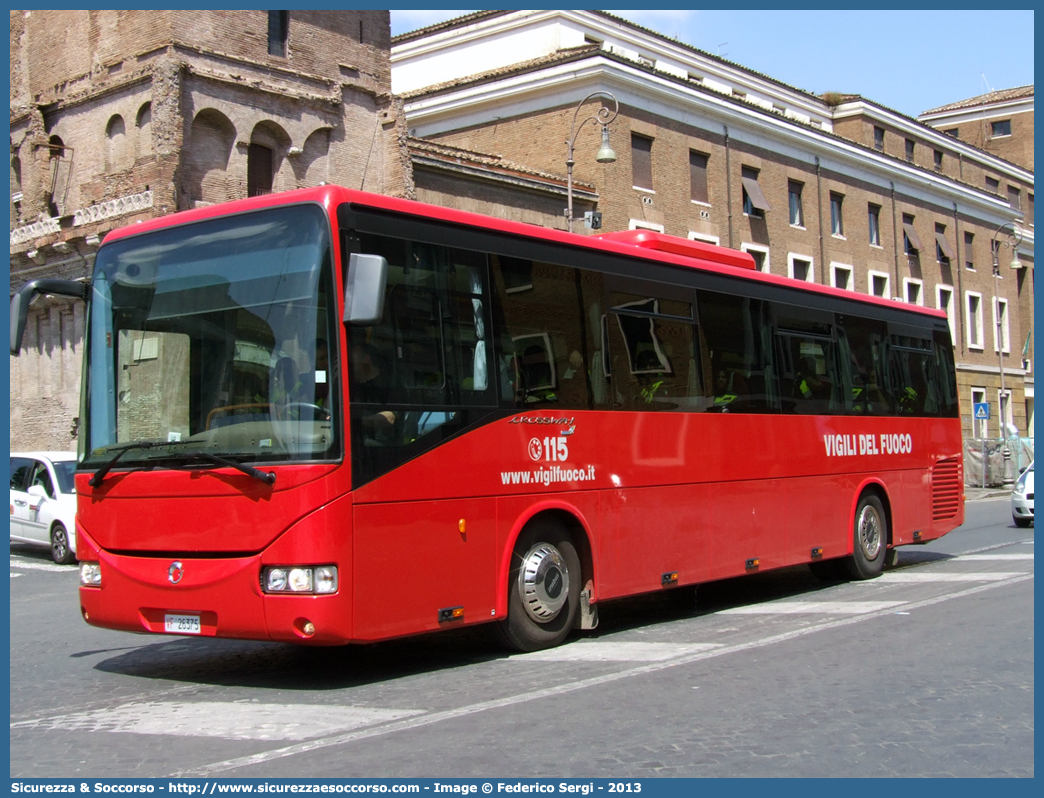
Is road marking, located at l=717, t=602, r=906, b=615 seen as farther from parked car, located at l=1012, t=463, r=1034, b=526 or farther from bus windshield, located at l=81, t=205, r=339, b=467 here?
parked car, located at l=1012, t=463, r=1034, b=526

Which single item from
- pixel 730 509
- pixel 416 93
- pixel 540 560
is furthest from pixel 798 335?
pixel 416 93

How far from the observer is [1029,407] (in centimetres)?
6056

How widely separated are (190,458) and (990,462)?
3713 centimetres

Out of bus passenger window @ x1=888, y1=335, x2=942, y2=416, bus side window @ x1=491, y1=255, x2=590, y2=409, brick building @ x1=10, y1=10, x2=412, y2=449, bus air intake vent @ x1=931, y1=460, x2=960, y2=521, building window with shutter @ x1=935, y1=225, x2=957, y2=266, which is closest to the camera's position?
bus side window @ x1=491, y1=255, x2=590, y2=409

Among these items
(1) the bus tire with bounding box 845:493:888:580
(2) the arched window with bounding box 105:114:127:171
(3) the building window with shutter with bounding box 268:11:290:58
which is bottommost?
(1) the bus tire with bounding box 845:493:888:580

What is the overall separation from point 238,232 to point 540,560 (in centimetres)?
340

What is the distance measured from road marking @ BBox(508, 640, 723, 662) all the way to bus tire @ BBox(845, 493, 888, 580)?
194 inches

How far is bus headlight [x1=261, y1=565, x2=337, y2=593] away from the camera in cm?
746

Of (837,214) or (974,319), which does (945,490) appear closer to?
(837,214)

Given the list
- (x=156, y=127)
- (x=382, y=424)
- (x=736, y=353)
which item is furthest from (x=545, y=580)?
(x=156, y=127)

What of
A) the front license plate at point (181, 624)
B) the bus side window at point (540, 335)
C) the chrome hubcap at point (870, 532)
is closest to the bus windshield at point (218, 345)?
the front license plate at point (181, 624)

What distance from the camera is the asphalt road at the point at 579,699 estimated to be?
5789 millimetres

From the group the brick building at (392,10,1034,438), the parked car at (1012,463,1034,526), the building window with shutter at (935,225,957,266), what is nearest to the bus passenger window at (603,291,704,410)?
the parked car at (1012,463,1034,526)

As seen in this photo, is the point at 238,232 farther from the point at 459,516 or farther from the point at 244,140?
the point at 244,140
